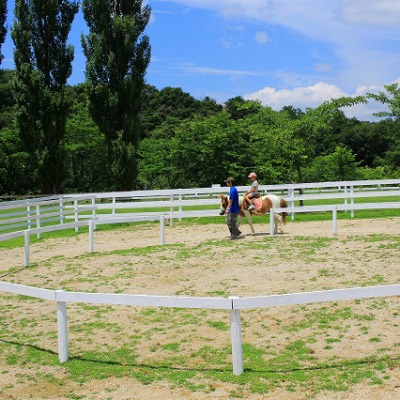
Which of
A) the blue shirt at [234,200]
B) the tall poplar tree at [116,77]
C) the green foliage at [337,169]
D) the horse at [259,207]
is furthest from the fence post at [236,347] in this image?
the green foliage at [337,169]

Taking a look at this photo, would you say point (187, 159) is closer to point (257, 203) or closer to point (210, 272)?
point (257, 203)

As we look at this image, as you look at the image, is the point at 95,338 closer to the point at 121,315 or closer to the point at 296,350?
the point at 121,315

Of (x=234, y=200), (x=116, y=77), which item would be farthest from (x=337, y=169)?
(x=234, y=200)

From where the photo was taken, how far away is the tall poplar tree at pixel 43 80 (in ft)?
90.8

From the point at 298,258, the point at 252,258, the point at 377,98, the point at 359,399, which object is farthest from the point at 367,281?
the point at 377,98

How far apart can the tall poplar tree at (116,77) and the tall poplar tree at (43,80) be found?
1621mm

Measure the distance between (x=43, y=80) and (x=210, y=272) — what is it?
19.8 m

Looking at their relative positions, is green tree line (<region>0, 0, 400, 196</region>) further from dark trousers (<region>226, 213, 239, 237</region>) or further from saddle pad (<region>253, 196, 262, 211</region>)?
dark trousers (<region>226, 213, 239, 237</region>)

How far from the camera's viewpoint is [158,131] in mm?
53781

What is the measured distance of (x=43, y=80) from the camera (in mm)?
28141

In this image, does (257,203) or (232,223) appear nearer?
(232,223)

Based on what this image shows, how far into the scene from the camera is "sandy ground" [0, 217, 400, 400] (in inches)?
242

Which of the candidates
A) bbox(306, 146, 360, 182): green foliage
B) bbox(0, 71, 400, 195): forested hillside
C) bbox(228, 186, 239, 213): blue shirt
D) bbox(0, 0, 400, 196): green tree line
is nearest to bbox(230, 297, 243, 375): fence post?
bbox(228, 186, 239, 213): blue shirt

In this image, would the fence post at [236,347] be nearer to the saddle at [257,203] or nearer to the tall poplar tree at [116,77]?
the saddle at [257,203]
